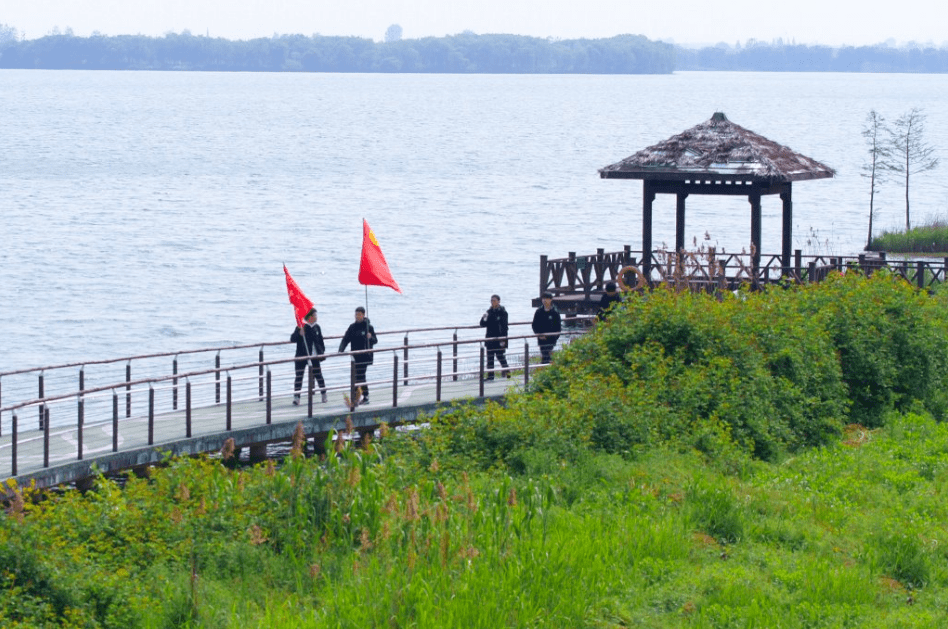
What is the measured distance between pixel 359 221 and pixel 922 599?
60.5m

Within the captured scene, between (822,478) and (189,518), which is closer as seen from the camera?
(189,518)

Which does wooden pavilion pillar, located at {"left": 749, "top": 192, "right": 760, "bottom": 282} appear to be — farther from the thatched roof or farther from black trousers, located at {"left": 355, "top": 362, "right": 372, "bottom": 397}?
black trousers, located at {"left": 355, "top": 362, "right": 372, "bottom": 397}

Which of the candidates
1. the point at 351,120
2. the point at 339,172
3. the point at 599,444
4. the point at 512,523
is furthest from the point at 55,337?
the point at 351,120

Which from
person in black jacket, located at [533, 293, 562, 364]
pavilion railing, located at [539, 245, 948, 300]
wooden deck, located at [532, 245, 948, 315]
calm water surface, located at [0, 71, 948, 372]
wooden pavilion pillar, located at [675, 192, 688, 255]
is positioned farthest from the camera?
calm water surface, located at [0, 71, 948, 372]

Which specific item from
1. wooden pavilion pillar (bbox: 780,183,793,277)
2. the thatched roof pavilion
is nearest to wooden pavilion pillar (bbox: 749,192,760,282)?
the thatched roof pavilion

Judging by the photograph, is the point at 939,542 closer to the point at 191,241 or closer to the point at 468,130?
the point at 191,241

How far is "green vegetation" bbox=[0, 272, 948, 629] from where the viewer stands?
9.02 m

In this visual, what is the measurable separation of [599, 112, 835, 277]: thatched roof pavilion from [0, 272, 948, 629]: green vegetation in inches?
418

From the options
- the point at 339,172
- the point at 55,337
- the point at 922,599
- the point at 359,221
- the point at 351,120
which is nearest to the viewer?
the point at 922,599

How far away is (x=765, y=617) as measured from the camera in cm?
917

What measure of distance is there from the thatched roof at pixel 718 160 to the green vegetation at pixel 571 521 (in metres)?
10.5

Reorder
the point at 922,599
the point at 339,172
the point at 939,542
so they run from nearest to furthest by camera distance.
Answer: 1. the point at 922,599
2. the point at 939,542
3. the point at 339,172

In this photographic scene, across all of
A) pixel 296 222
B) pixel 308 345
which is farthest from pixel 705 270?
pixel 296 222

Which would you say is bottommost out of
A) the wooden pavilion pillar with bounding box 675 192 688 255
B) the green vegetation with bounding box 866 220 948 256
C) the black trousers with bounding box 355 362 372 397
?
the black trousers with bounding box 355 362 372 397
